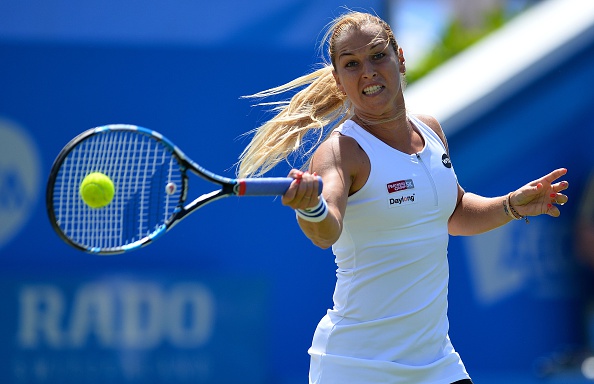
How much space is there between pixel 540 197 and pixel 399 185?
0.57 meters

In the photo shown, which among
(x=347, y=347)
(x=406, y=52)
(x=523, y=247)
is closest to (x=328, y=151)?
(x=347, y=347)

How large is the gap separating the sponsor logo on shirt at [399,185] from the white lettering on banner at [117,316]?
300 cm

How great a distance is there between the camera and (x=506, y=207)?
3.57 meters

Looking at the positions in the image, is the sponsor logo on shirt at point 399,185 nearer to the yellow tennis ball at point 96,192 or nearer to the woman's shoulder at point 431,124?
the woman's shoulder at point 431,124

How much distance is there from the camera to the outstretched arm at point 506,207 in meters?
3.46

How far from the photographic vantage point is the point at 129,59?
616 cm

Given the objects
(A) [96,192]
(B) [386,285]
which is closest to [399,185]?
(B) [386,285]

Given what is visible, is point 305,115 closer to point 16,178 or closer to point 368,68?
point 368,68

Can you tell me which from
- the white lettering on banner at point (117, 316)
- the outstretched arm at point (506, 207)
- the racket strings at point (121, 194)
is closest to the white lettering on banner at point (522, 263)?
the white lettering on banner at point (117, 316)

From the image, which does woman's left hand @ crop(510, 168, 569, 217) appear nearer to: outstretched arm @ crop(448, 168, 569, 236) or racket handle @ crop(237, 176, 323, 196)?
outstretched arm @ crop(448, 168, 569, 236)

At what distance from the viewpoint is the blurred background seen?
234 inches

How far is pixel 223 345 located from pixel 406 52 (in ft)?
23.9

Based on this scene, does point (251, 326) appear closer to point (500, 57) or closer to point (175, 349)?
point (175, 349)

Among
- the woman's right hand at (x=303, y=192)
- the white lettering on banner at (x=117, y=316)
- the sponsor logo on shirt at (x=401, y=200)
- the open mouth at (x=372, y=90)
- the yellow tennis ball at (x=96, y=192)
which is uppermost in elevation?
the open mouth at (x=372, y=90)
